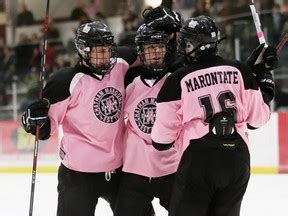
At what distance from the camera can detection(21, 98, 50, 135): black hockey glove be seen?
277 cm

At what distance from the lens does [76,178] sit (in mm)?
2939

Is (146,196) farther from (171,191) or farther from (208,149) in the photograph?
(208,149)

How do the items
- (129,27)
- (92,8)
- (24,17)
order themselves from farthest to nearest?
(24,17) → (92,8) → (129,27)

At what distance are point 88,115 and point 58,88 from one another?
175mm

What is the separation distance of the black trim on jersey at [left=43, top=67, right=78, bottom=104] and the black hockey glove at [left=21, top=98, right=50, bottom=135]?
0.05 meters

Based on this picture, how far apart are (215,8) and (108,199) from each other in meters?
4.30

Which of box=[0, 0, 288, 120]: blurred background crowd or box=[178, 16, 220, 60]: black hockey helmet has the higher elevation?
box=[178, 16, 220, 60]: black hockey helmet

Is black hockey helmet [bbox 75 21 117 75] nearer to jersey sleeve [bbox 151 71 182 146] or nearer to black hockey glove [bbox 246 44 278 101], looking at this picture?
jersey sleeve [bbox 151 71 182 146]

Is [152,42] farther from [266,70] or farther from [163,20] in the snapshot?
[266,70]

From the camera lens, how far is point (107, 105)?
114 inches

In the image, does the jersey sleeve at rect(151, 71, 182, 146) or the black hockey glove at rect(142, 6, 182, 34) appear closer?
the jersey sleeve at rect(151, 71, 182, 146)

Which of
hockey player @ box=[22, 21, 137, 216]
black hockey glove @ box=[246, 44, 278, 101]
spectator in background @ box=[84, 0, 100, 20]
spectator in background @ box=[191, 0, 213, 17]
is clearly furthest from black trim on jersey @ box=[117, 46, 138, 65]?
spectator in background @ box=[84, 0, 100, 20]

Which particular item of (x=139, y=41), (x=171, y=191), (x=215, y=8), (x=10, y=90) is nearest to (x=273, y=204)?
(x=171, y=191)

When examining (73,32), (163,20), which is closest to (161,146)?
(163,20)
